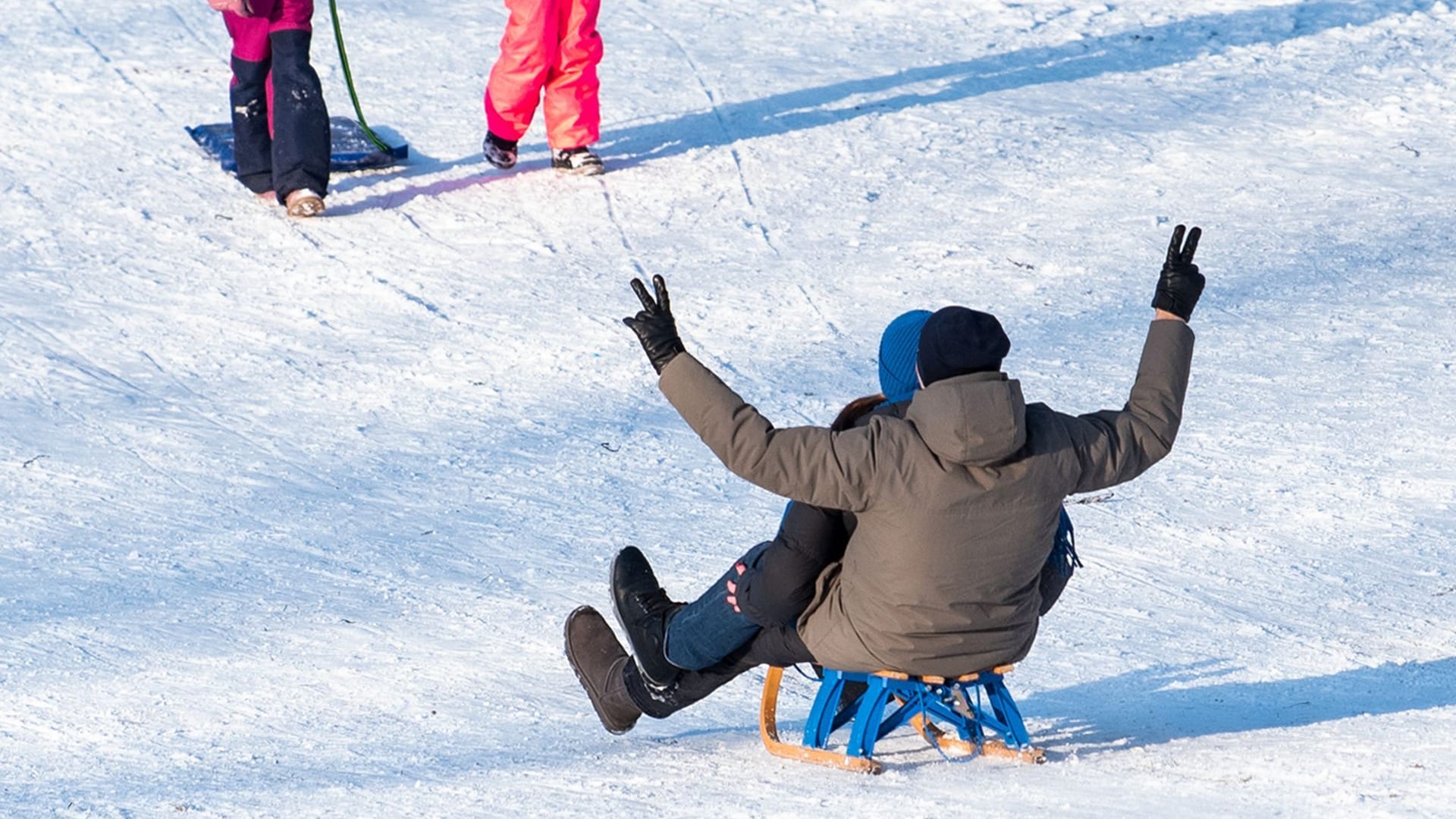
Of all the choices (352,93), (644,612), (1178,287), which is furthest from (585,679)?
(352,93)

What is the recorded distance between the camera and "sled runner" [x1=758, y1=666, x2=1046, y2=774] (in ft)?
11.7

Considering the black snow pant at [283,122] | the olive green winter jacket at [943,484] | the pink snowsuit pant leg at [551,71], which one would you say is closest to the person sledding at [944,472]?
the olive green winter jacket at [943,484]

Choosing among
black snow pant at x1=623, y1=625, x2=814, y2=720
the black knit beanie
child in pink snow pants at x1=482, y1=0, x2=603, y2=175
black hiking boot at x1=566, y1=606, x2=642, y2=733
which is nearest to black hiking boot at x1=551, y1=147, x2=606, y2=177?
child in pink snow pants at x1=482, y1=0, x2=603, y2=175

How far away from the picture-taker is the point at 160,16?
9664 mm

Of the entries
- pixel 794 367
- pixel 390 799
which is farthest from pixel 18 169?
pixel 390 799

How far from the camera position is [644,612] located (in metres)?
3.92

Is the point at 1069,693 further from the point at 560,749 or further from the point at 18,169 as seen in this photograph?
the point at 18,169

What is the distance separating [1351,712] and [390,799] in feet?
6.64

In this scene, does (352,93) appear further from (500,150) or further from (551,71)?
(551,71)

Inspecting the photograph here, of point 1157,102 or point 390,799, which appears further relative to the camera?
point 1157,102

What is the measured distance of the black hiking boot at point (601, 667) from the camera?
13.0 ft

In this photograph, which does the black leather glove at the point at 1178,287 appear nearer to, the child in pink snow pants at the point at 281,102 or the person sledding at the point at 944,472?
the person sledding at the point at 944,472

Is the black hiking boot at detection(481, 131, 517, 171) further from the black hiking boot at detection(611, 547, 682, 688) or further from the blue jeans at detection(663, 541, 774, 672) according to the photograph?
the blue jeans at detection(663, 541, 774, 672)

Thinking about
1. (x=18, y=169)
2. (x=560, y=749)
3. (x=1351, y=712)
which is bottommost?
(x=18, y=169)
